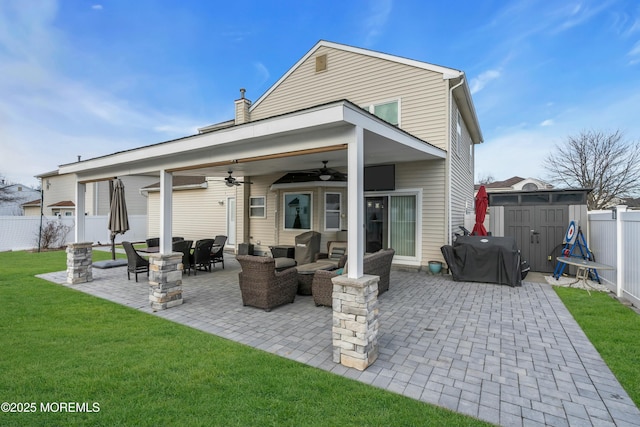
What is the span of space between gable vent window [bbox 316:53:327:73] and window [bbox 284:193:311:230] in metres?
4.28

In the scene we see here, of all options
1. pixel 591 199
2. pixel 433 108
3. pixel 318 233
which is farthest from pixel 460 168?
pixel 591 199

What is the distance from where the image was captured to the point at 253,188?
12.0 metres

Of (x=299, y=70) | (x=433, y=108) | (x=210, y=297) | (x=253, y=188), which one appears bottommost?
(x=210, y=297)

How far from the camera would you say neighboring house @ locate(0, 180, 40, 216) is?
3267 centimetres

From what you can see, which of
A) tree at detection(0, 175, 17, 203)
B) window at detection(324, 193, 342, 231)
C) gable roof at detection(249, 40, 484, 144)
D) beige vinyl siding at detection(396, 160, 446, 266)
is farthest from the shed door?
tree at detection(0, 175, 17, 203)

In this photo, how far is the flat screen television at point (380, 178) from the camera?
28.7ft

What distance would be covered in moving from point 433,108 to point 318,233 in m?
4.94

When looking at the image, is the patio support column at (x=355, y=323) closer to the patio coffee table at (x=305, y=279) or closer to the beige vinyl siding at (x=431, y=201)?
the patio coffee table at (x=305, y=279)

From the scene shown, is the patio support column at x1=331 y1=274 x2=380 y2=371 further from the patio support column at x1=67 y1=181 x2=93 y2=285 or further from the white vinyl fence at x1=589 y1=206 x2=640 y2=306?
the patio support column at x1=67 y1=181 x2=93 y2=285

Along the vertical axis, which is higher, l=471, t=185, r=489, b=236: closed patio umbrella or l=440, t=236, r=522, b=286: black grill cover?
l=471, t=185, r=489, b=236: closed patio umbrella

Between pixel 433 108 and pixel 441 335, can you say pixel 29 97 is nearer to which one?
pixel 433 108

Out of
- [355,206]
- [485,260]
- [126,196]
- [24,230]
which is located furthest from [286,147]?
[126,196]

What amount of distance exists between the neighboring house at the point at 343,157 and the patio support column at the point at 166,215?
1.0 inches

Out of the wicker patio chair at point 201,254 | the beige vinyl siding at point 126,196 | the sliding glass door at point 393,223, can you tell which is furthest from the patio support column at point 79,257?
the beige vinyl siding at point 126,196
